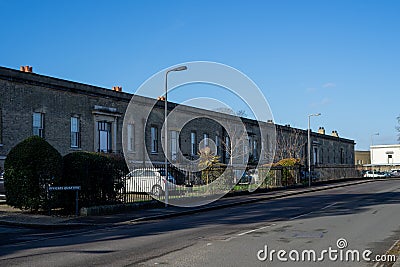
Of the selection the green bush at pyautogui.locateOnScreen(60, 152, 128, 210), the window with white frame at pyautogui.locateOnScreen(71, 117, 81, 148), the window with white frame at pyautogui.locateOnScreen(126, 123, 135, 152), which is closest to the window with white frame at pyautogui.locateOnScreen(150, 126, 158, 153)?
the window with white frame at pyautogui.locateOnScreen(126, 123, 135, 152)

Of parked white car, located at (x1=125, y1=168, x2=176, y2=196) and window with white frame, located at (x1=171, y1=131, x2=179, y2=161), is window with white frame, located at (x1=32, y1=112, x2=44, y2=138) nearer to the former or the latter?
parked white car, located at (x1=125, y1=168, x2=176, y2=196)

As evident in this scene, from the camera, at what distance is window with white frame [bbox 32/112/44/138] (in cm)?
→ 3195

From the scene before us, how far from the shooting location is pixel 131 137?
132 ft

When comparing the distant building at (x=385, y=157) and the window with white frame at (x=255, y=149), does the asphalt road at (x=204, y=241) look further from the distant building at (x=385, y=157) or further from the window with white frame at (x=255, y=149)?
the distant building at (x=385, y=157)

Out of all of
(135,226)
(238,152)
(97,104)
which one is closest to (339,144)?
(238,152)

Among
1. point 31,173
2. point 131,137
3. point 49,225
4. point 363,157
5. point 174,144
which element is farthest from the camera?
point 363,157

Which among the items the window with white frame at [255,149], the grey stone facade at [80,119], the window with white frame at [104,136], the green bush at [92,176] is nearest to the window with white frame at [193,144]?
the grey stone facade at [80,119]

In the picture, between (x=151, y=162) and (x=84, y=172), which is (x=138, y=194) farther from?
(x=151, y=162)

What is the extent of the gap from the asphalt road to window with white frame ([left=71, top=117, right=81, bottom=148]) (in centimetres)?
1654

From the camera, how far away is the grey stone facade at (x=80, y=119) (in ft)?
99.9

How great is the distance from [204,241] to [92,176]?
10516mm

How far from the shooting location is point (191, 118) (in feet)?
156

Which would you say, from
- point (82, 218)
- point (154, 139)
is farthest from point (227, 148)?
point (82, 218)

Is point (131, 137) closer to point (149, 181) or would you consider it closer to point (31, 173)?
point (149, 181)
